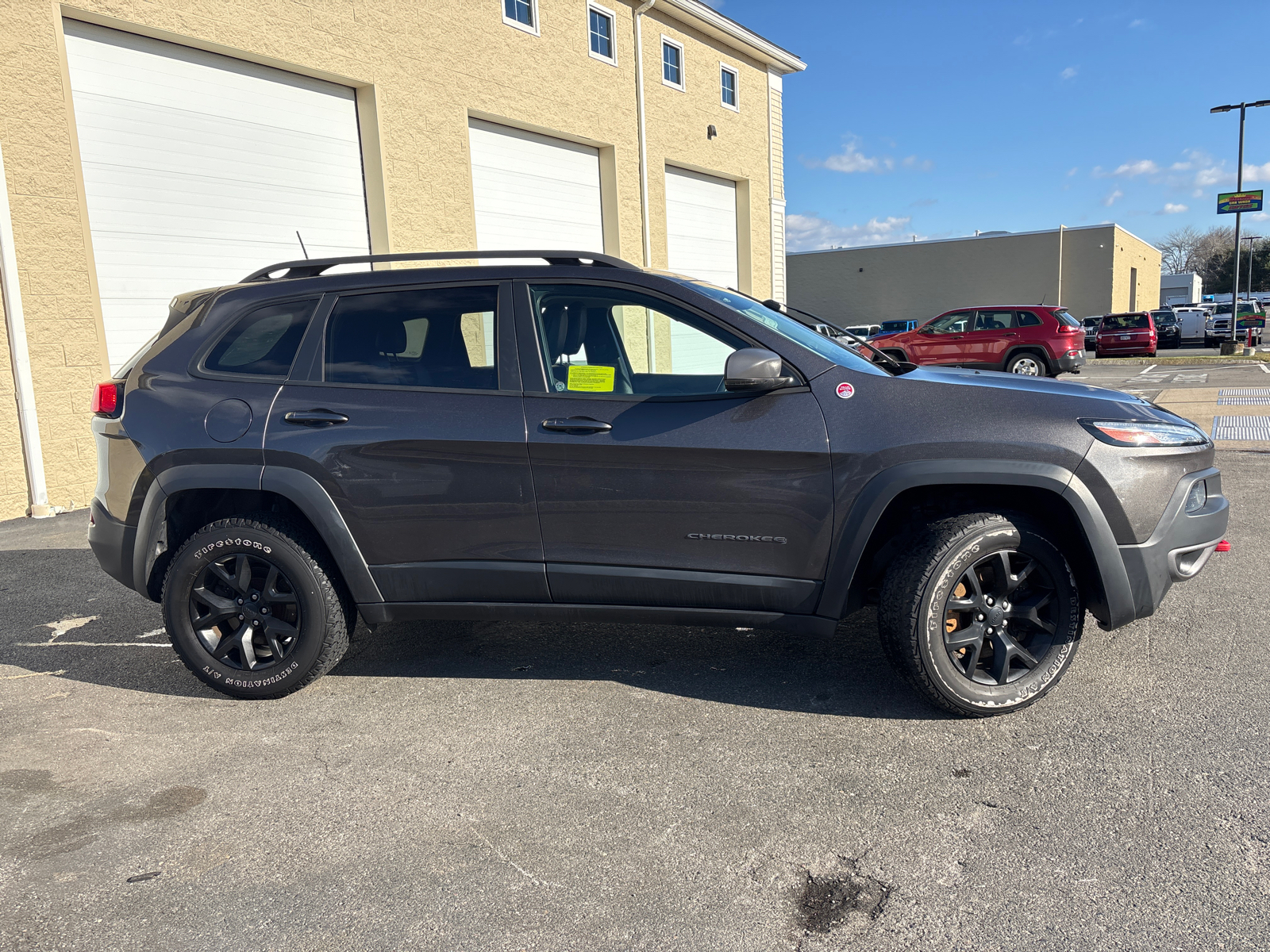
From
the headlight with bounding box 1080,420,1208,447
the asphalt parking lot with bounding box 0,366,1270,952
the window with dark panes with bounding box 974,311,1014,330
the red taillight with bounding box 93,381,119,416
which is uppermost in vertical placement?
the window with dark panes with bounding box 974,311,1014,330

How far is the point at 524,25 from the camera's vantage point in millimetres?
12516

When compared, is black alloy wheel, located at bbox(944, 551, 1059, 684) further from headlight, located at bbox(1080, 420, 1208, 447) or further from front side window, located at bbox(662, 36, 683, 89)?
front side window, located at bbox(662, 36, 683, 89)

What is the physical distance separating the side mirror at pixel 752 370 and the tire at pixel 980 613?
84 cm

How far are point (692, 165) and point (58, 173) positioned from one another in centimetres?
1082

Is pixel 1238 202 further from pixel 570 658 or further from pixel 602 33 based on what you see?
pixel 570 658

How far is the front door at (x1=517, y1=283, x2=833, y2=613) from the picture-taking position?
10.7 feet

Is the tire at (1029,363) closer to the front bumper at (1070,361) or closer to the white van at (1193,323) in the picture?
the front bumper at (1070,361)

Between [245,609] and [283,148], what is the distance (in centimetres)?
791

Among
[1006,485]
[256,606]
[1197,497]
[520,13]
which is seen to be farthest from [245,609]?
[520,13]

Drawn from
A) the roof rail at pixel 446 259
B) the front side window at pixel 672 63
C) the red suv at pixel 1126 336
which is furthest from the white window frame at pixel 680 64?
the red suv at pixel 1126 336

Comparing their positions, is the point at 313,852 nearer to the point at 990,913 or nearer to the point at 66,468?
the point at 990,913

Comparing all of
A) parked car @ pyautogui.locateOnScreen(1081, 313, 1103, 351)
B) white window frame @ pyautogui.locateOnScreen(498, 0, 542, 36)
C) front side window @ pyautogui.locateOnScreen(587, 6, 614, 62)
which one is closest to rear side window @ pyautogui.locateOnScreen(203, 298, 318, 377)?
white window frame @ pyautogui.locateOnScreen(498, 0, 542, 36)

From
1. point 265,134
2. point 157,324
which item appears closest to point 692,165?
point 265,134

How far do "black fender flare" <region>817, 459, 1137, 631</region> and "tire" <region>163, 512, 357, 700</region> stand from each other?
2150 millimetres
